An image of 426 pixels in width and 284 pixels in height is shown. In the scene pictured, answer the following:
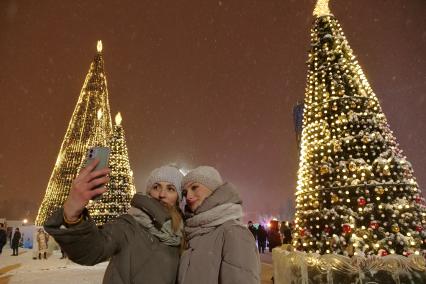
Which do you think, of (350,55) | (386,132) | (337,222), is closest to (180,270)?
(337,222)

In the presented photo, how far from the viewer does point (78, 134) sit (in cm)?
2541

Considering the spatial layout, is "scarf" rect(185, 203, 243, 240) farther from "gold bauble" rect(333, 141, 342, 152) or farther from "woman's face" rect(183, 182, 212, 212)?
"gold bauble" rect(333, 141, 342, 152)

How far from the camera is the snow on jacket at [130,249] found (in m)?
1.79

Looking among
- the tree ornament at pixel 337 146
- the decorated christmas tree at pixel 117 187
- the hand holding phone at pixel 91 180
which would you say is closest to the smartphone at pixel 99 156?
the hand holding phone at pixel 91 180

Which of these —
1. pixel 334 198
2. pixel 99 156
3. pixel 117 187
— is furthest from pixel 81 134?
pixel 99 156

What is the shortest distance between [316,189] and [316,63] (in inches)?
138

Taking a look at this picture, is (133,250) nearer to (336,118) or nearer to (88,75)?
(336,118)

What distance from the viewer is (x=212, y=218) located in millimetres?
2193

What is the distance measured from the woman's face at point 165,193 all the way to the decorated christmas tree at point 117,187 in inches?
658

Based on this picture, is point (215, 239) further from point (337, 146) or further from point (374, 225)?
point (337, 146)

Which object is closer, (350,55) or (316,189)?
(316,189)

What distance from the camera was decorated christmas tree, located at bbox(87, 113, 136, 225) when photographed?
18.8 m

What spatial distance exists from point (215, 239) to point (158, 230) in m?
0.43

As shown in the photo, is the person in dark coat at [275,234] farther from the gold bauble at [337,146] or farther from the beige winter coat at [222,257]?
the beige winter coat at [222,257]
